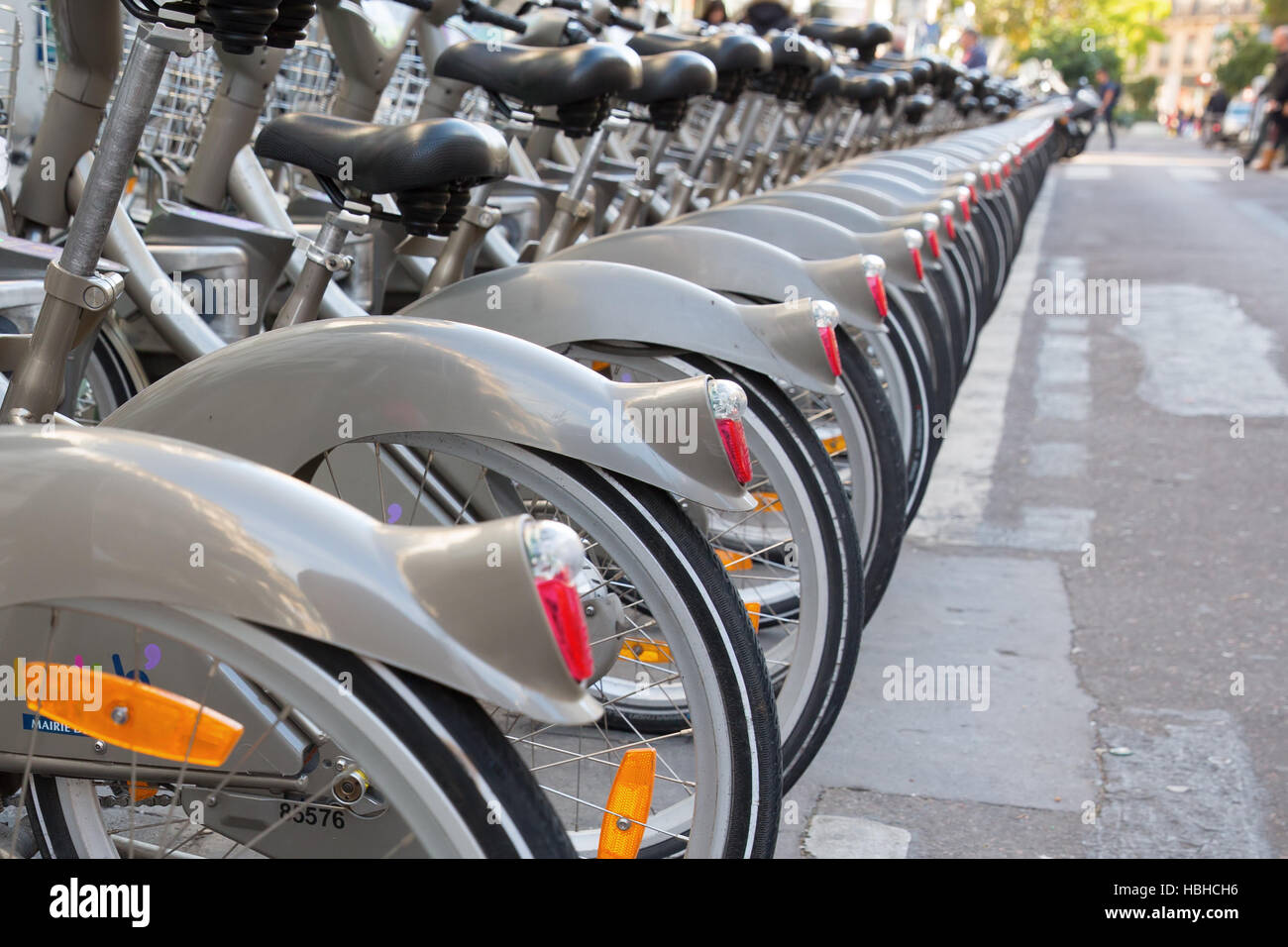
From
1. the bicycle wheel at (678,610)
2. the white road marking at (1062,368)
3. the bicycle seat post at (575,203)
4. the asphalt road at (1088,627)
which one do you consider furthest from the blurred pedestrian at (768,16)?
the bicycle wheel at (678,610)

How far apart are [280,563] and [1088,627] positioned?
2734mm

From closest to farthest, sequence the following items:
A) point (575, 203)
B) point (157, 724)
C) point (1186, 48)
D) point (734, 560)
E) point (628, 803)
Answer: point (157, 724) → point (628, 803) → point (734, 560) → point (575, 203) → point (1186, 48)

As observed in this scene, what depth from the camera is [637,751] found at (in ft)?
6.14

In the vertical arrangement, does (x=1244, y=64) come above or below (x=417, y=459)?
below

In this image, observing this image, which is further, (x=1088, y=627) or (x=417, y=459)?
(x=1088, y=627)

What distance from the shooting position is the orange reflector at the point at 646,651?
2.07m

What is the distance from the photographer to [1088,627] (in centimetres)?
358

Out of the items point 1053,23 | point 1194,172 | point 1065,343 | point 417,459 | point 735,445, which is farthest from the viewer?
point 1053,23

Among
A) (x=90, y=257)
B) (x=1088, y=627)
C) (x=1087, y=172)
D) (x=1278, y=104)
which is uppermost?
(x=90, y=257)

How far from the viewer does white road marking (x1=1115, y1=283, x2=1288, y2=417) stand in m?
6.05

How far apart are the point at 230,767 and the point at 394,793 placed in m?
0.54

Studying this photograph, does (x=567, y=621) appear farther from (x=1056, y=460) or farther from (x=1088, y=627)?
(x=1056, y=460)

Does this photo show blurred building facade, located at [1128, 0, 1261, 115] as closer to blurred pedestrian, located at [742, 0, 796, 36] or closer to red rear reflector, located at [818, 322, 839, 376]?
blurred pedestrian, located at [742, 0, 796, 36]
